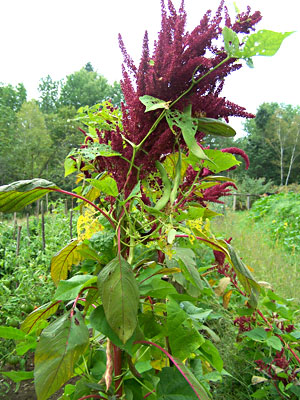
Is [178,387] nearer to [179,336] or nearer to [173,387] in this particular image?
[173,387]

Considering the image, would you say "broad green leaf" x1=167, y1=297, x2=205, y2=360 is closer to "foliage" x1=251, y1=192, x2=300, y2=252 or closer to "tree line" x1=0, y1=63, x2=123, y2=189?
"foliage" x1=251, y1=192, x2=300, y2=252

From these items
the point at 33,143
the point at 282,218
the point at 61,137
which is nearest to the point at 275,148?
the point at 61,137

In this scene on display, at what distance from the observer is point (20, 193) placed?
732 mm

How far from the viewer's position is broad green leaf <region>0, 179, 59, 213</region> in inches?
28.2

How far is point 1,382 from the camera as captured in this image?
186 centimetres

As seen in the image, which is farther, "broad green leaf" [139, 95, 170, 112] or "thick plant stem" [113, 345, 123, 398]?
"thick plant stem" [113, 345, 123, 398]

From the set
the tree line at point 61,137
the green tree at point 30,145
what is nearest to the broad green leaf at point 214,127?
the tree line at point 61,137

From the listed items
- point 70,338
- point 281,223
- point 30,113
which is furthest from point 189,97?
point 30,113

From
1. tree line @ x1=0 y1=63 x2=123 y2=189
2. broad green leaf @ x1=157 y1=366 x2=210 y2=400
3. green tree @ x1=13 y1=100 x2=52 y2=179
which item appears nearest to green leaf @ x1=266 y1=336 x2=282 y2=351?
broad green leaf @ x1=157 y1=366 x2=210 y2=400

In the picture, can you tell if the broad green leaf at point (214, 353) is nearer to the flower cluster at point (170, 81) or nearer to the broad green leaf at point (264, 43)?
the flower cluster at point (170, 81)

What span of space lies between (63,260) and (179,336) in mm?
418

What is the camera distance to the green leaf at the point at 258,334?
4.26 ft

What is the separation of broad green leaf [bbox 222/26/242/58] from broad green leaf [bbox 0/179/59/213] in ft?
1.73

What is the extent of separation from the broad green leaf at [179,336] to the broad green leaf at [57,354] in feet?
0.71
